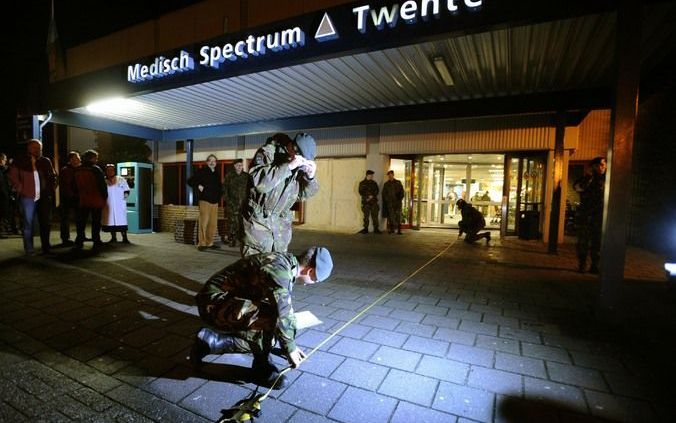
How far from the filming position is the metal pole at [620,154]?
3.55 m

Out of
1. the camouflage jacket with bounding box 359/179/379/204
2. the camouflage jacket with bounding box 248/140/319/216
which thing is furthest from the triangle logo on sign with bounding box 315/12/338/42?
the camouflage jacket with bounding box 359/179/379/204

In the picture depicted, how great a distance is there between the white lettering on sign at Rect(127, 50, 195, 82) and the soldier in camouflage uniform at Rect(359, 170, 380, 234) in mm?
6274

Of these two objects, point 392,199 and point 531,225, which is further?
point 392,199

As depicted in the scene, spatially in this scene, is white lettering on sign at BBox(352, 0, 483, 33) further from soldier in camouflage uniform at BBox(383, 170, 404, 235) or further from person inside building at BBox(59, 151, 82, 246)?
person inside building at BBox(59, 151, 82, 246)

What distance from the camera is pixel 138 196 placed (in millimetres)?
10305

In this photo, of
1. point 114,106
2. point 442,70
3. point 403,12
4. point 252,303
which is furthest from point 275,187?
point 114,106

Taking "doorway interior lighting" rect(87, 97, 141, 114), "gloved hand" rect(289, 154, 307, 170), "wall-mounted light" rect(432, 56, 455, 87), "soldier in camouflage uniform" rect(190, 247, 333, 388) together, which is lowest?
"soldier in camouflage uniform" rect(190, 247, 333, 388)

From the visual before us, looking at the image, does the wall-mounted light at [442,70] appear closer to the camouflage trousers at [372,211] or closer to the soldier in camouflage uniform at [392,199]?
the soldier in camouflage uniform at [392,199]

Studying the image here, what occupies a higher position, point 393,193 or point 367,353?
point 393,193

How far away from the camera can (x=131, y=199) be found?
10297 mm

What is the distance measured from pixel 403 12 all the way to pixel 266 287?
176 inches

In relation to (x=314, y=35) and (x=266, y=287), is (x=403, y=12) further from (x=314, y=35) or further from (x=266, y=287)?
(x=266, y=287)

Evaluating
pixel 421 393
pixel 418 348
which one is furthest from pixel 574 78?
pixel 421 393

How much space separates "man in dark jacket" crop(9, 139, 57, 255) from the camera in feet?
19.6
